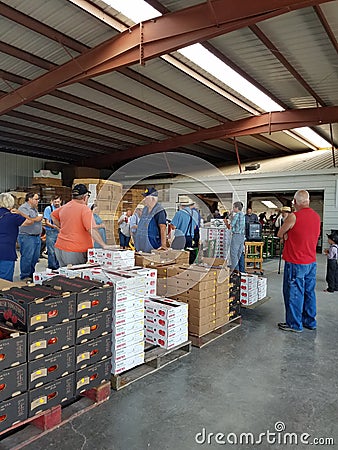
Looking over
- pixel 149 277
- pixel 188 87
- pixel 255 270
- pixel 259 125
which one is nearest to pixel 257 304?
pixel 149 277

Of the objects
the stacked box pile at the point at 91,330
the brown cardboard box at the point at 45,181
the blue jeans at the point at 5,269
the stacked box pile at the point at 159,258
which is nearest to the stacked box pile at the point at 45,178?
the brown cardboard box at the point at 45,181

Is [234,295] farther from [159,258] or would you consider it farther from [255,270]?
[255,270]

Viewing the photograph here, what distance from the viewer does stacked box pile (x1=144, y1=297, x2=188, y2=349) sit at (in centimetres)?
320

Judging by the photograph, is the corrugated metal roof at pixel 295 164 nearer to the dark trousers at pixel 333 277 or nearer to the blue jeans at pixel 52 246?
the dark trousers at pixel 333 277

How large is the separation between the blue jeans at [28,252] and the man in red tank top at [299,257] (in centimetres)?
421

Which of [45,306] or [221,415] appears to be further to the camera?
[221,415]

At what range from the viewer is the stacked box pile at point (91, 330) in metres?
2.32

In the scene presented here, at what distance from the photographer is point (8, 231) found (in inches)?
168

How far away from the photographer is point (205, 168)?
16.9m

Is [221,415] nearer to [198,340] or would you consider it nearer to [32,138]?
[198,340]

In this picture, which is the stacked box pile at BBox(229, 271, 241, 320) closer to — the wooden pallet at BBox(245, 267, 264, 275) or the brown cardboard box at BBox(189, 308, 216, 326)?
the brown cardboard box at BBox(189, 308, 216, 326)

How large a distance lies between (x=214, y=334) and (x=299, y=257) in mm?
1400

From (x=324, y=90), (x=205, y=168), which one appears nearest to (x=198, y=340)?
(x=324, y=90)

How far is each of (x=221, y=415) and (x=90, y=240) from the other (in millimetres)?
2241
